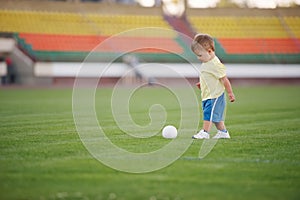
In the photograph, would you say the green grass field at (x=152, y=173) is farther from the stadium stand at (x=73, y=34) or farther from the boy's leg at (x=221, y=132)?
the stadium stand at (x=73, y=34)

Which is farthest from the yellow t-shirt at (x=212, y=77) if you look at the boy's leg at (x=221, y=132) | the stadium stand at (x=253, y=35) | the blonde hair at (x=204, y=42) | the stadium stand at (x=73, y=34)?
the stadium stand at (x=253, y=35)

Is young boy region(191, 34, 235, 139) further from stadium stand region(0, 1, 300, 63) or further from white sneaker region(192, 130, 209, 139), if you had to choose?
stadium stand region(0, 1, 300, 63)

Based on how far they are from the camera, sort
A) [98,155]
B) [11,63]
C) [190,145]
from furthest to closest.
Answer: [11,63], [190,145], [98,155]

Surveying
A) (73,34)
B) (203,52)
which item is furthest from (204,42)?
(73,34)

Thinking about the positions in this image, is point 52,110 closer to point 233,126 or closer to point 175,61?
point 233,126

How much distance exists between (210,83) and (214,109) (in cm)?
37

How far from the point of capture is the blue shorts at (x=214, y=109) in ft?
27.0

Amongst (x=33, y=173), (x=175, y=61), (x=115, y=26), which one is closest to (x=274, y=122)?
(x=33, y=173)

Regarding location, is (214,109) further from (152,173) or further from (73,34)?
(73,34)

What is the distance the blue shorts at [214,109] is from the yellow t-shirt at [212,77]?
0.20 feet

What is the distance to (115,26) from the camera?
37469 millimetres

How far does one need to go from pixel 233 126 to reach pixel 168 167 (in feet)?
15.0

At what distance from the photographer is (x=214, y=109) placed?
8273mm

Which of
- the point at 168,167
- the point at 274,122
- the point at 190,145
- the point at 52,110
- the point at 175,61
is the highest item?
the point at 168,167
